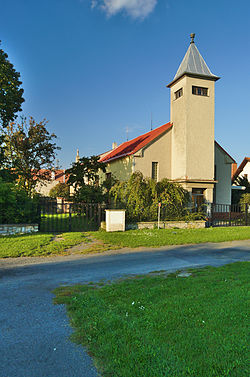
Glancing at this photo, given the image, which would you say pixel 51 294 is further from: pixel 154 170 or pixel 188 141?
pixel 154 170

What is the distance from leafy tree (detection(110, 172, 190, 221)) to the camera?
15.4 m

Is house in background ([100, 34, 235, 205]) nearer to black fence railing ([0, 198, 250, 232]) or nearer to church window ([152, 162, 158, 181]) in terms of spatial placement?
church window ([152, 162, 158, 181])

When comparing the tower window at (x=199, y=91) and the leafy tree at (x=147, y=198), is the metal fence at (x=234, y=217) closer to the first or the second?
the leafy tree at (x=147, y=198)

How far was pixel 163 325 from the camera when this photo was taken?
141 inches

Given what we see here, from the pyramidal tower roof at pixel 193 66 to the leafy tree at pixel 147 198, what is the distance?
9.59m

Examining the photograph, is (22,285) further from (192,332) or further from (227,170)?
(227,170)

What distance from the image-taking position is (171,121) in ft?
72.9

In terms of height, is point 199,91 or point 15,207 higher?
point 199,91

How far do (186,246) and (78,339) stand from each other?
26.9 feet

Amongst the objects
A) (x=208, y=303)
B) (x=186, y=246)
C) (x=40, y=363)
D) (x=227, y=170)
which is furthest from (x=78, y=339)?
(x=227, y=170)

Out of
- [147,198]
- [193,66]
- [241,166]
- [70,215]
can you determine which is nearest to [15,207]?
[70,215]

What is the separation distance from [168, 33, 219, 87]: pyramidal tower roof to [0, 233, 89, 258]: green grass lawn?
A: 15840 mm

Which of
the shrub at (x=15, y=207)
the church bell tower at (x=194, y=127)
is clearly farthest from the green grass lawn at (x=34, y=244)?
the church bell tower at (x=194, y=127)

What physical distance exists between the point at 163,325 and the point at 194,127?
1858cm
